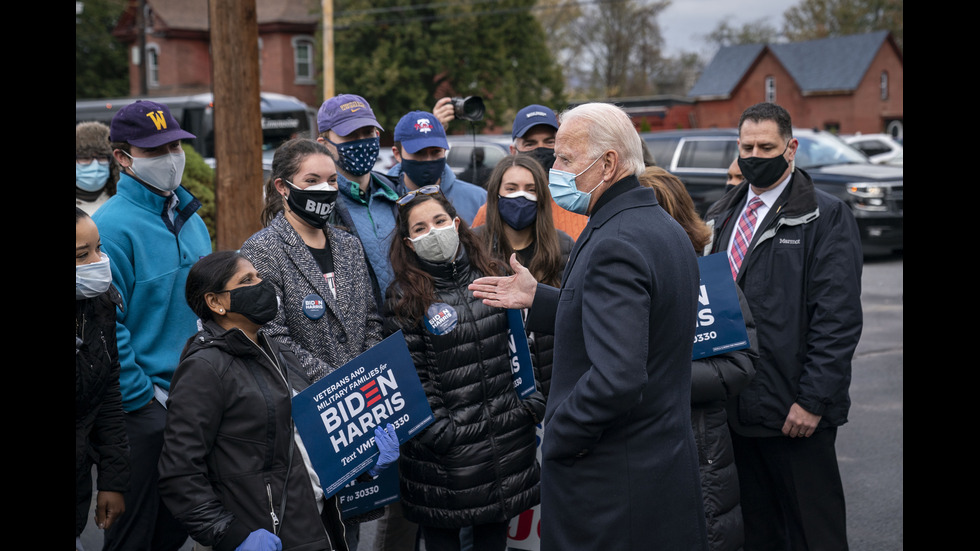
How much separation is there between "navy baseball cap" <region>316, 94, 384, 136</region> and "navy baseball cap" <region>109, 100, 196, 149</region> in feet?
3.05

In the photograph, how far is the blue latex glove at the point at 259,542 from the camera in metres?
3.04

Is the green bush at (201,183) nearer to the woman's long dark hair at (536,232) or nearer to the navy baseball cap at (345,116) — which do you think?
the navy baseball cap at (345,116)

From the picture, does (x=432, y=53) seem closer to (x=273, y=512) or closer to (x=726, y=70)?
(x=726, y=70)

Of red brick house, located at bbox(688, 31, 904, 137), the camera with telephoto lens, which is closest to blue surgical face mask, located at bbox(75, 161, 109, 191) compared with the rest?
the camera with telephoto lens

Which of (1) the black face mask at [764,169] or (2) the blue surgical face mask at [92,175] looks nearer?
(1) the black face mask at [764,169]

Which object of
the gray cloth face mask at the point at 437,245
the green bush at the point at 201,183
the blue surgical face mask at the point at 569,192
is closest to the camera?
the blue surgical face mask at the point at 569,192

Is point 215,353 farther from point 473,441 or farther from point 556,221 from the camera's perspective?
point 556,221

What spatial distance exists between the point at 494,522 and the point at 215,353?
144cm

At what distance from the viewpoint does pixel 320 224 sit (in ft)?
13.2

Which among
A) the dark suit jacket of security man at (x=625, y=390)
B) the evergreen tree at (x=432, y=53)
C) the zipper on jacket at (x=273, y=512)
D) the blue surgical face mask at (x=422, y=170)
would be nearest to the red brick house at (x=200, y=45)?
the evergreen tree at (x=432, y=53)

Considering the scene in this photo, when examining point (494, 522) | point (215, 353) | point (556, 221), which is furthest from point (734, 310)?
point (215, 353)

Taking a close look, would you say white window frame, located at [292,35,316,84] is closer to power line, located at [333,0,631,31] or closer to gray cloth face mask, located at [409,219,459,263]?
power line, located at [333,0,631,31]

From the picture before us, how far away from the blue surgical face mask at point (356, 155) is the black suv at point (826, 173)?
952 cm
